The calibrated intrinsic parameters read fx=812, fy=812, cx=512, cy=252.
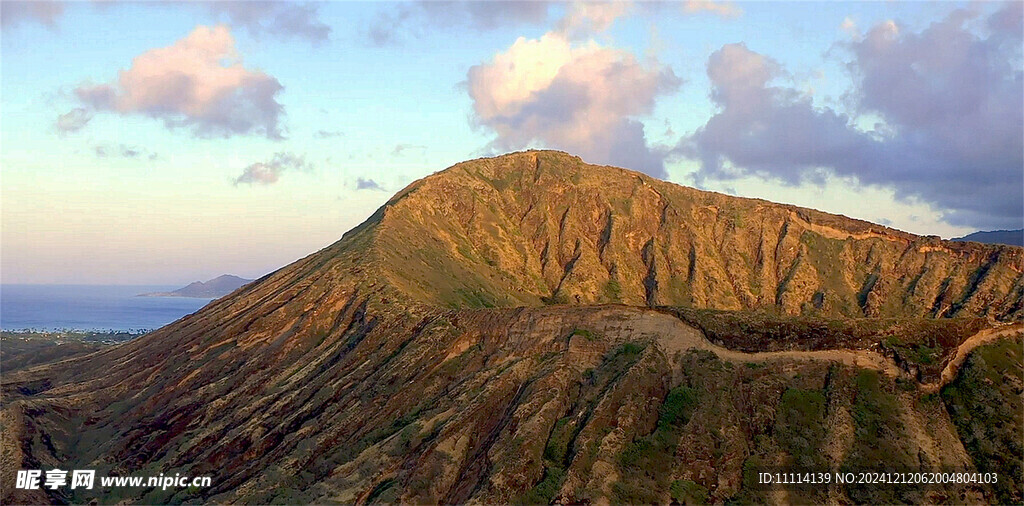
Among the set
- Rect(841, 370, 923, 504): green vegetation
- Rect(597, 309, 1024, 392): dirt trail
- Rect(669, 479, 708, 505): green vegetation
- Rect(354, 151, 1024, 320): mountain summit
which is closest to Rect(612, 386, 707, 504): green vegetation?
Rect(669, 479, 708, 505): green vegetation

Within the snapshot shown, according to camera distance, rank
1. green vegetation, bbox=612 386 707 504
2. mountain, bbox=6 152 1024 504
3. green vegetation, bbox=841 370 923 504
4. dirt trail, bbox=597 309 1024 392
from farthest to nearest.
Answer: dirt trail, bbox=597 309 1024 392 < mountain, bbox=6 152 1024 504 < green vegetation, bbox=612 386 707 504 < green vegetation, bbox=841 370 923 504

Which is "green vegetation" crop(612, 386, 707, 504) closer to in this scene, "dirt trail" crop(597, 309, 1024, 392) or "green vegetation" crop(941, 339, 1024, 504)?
"dirt trail" crop(597, 309, 1024, 392)

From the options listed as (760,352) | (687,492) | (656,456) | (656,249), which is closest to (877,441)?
(760,352)

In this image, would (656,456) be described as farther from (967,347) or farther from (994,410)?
(967,347)

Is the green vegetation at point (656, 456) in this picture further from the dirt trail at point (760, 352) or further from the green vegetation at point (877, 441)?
the green vegetation at point (877, 441)

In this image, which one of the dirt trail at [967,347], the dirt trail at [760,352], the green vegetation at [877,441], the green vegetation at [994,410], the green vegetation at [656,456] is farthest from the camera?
the dirt trail at [760,352]

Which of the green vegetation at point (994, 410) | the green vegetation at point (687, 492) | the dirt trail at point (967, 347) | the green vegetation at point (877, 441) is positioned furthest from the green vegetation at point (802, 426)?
the green vegetation at point (994, 410)
